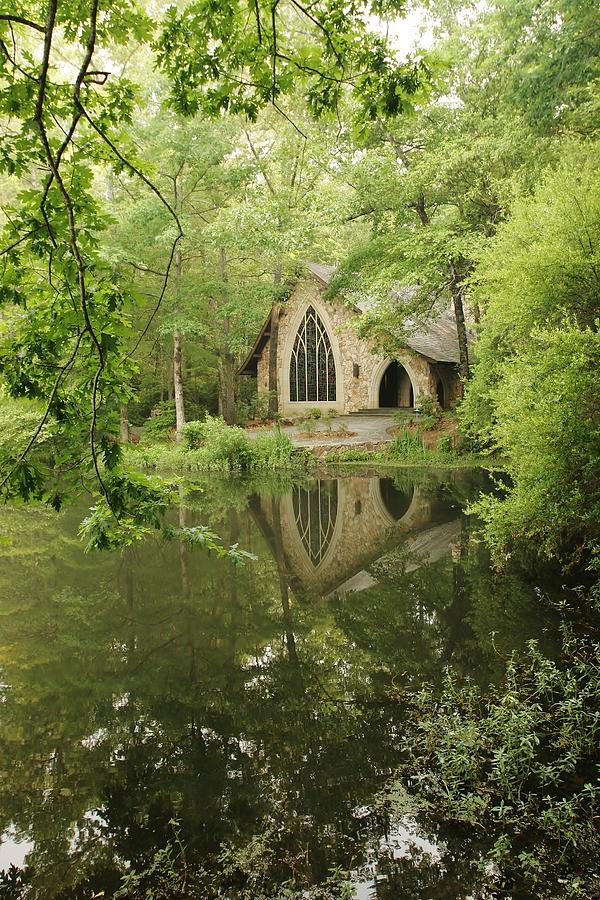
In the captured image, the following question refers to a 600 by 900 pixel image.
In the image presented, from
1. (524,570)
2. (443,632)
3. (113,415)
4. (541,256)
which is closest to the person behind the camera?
(113,415)

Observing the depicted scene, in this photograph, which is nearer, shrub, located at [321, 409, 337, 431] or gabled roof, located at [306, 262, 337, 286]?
shrub, located at [321, 409, 337, 431]

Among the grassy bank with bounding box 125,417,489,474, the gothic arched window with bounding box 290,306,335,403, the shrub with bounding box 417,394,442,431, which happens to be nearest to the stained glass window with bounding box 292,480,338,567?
the grassy bank with bounding box 125,417,489,474

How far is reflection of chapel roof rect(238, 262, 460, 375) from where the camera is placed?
1948 centimetres

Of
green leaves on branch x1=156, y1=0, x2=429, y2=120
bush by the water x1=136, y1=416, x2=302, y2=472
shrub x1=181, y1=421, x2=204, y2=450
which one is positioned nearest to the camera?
green leaves on branch x1=156, y1=0, x2=429, y2=120

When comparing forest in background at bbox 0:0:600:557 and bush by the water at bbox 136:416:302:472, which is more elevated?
forest in background at bbox 0:0:600:557

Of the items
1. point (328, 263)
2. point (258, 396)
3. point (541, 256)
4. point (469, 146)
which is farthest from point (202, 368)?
point (541, 256)

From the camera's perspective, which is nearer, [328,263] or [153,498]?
[153,498]

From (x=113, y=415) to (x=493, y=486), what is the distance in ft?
35.8

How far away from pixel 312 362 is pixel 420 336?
16.3 ft

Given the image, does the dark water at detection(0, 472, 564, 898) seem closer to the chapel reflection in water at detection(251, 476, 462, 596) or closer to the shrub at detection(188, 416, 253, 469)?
the chapel reflection in water at detection(251, 476, 462, 596)

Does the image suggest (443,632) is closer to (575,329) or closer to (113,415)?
→ (575,329)

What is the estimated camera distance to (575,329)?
18.8 feet

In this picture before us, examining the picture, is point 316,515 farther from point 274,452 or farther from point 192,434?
point 192,434

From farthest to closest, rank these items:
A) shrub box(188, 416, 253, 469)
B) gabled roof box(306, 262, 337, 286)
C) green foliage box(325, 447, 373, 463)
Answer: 1. gabled roof box(306, 262, 337, 286)
2. green foliage box(325, 447, 373, 463)
3. shrub box(188, 416, 253, 469)
